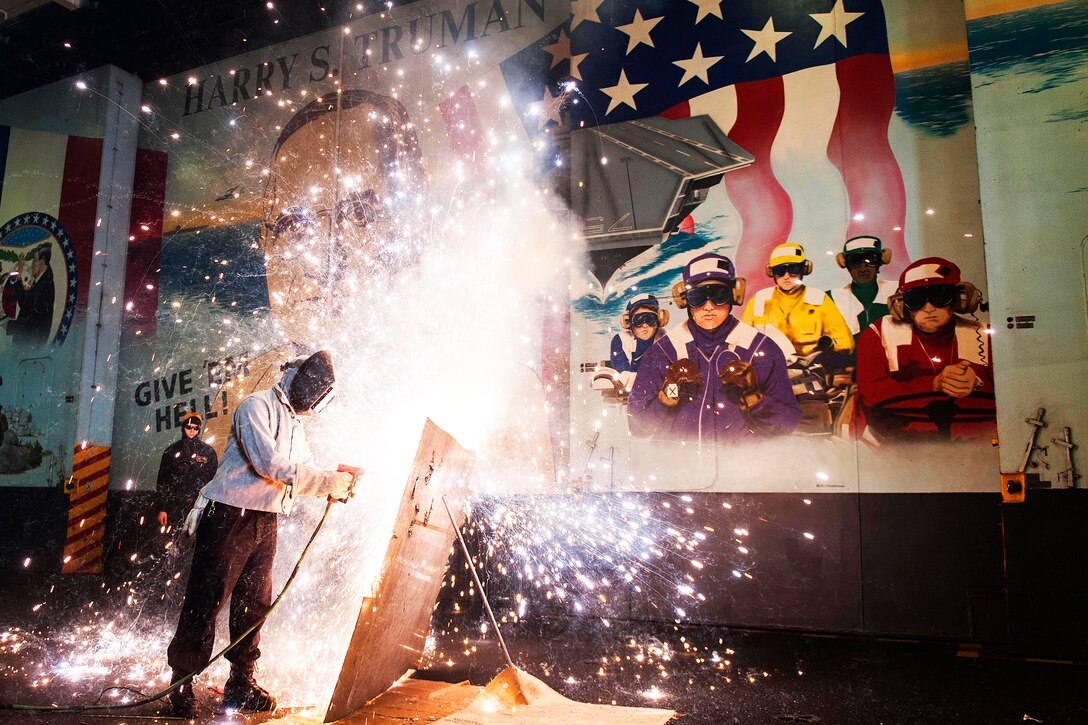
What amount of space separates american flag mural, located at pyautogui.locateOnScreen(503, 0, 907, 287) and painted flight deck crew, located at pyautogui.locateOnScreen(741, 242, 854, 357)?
11cm

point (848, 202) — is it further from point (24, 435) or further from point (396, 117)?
point (24, 435)

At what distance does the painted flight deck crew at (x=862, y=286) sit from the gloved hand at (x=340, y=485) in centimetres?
361

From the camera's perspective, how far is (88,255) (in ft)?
27.2

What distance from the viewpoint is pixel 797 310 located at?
5.35m

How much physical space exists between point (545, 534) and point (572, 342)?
1.57 metres

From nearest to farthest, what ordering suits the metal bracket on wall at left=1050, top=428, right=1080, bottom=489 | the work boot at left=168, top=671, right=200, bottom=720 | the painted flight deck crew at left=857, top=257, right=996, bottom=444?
the work boot at left=168, top=671, right=200, bottom=720
the metal bracket on wall at left=1050, top=428, right=1080, bottom=489
the painted flight deck crew at left=857, top=257, right=996, bottom=444

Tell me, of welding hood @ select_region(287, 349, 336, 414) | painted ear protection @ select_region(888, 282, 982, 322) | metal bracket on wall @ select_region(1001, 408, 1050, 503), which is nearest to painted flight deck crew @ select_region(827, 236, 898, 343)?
painted ear protection @ select_region(888, 282, 982, 322)

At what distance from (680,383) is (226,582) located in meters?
3.47

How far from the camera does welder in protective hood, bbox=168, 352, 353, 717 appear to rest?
3.44 meters

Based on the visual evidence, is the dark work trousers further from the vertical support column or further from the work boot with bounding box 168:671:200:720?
the vertical support column

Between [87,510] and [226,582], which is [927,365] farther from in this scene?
[87,510]

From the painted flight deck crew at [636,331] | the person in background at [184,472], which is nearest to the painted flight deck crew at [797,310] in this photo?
the painted flight deck crew at [636,331]

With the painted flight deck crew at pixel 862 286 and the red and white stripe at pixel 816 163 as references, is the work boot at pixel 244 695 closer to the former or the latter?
the red and white stripe at pixel 816 163

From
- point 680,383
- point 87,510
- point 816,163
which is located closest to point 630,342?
point 680,383
